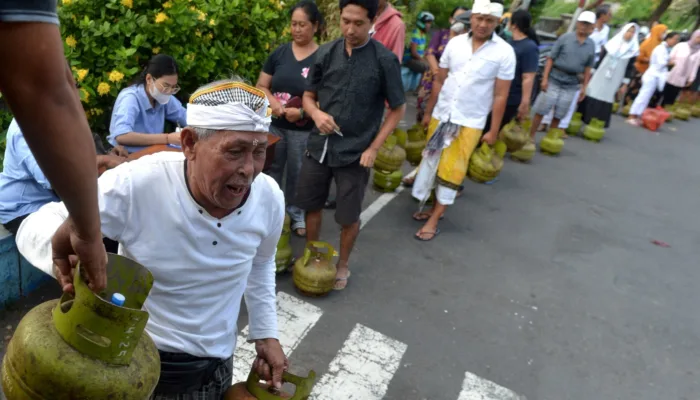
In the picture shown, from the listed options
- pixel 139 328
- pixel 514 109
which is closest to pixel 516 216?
pixel 514 109

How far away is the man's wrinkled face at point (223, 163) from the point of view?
153 cm

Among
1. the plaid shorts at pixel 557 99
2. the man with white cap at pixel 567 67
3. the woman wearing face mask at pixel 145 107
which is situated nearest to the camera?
the woman wearing face mask at pixel 145 107

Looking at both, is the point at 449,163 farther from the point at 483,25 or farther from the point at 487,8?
the point at 487,8

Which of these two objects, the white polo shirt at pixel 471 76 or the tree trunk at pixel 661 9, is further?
the tree trunk at pixel 661 9

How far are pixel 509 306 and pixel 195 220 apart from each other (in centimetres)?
329

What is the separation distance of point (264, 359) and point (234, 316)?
0.67 ft

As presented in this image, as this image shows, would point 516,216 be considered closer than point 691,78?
Yes

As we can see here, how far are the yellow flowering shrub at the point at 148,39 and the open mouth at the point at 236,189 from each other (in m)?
2.78

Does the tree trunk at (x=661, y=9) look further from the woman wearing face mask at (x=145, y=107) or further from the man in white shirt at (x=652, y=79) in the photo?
the woman wearing face mask at (x=145, y=107)

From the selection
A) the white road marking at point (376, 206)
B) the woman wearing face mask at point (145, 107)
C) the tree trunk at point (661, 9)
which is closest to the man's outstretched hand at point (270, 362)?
the woman wearing face mask at point (145, 107)

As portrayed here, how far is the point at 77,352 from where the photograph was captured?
3.61 ft

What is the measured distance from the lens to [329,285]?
151 inches

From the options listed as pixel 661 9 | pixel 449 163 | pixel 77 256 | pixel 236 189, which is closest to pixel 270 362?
pixel 236 189

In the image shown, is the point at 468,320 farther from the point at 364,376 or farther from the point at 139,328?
the point at 139,328
